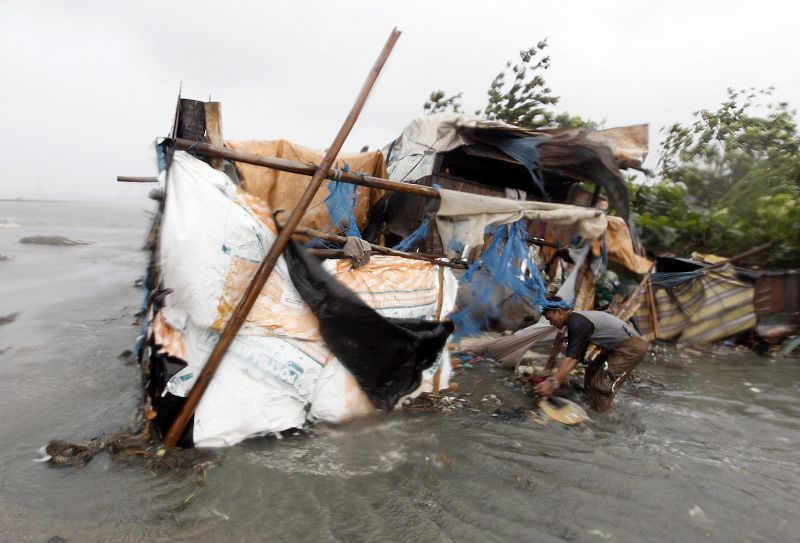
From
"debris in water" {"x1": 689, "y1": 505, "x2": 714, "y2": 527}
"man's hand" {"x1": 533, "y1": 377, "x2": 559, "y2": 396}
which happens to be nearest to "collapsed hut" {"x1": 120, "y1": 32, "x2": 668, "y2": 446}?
"man's hand" {"x1": 533, "y1": 377, "x2": 559, "y2": 396}

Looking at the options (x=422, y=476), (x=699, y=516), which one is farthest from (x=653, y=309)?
(x=422, y=476)

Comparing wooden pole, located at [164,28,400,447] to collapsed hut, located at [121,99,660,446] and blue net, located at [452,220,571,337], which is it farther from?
blue net, located at [452,220,571,337]

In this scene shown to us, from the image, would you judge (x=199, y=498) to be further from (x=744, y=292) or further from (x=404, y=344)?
(x=744, y=292)

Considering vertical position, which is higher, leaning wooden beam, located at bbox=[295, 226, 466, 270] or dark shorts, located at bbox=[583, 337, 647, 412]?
leaning wooden beam, located at bbox=[295, 226, 466, 270]

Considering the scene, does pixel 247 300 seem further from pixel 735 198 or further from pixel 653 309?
pixel 735 198

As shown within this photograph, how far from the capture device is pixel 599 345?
470 centimetres

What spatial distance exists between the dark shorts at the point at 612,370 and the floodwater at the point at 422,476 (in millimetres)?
239

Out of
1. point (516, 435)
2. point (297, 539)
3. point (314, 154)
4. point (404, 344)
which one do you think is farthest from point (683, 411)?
point (314, 154)

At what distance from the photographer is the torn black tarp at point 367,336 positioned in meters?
3.60

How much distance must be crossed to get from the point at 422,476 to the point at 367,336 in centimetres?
124

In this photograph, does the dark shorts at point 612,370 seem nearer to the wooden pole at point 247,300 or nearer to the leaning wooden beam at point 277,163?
the leaning wooden beam at point 277,163

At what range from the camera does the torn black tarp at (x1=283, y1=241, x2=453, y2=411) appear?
3.60 m

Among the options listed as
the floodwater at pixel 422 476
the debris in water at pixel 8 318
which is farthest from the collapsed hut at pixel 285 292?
the debris in water at pixel 8 318

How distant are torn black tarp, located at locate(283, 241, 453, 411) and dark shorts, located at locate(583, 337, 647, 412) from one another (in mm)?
2045
